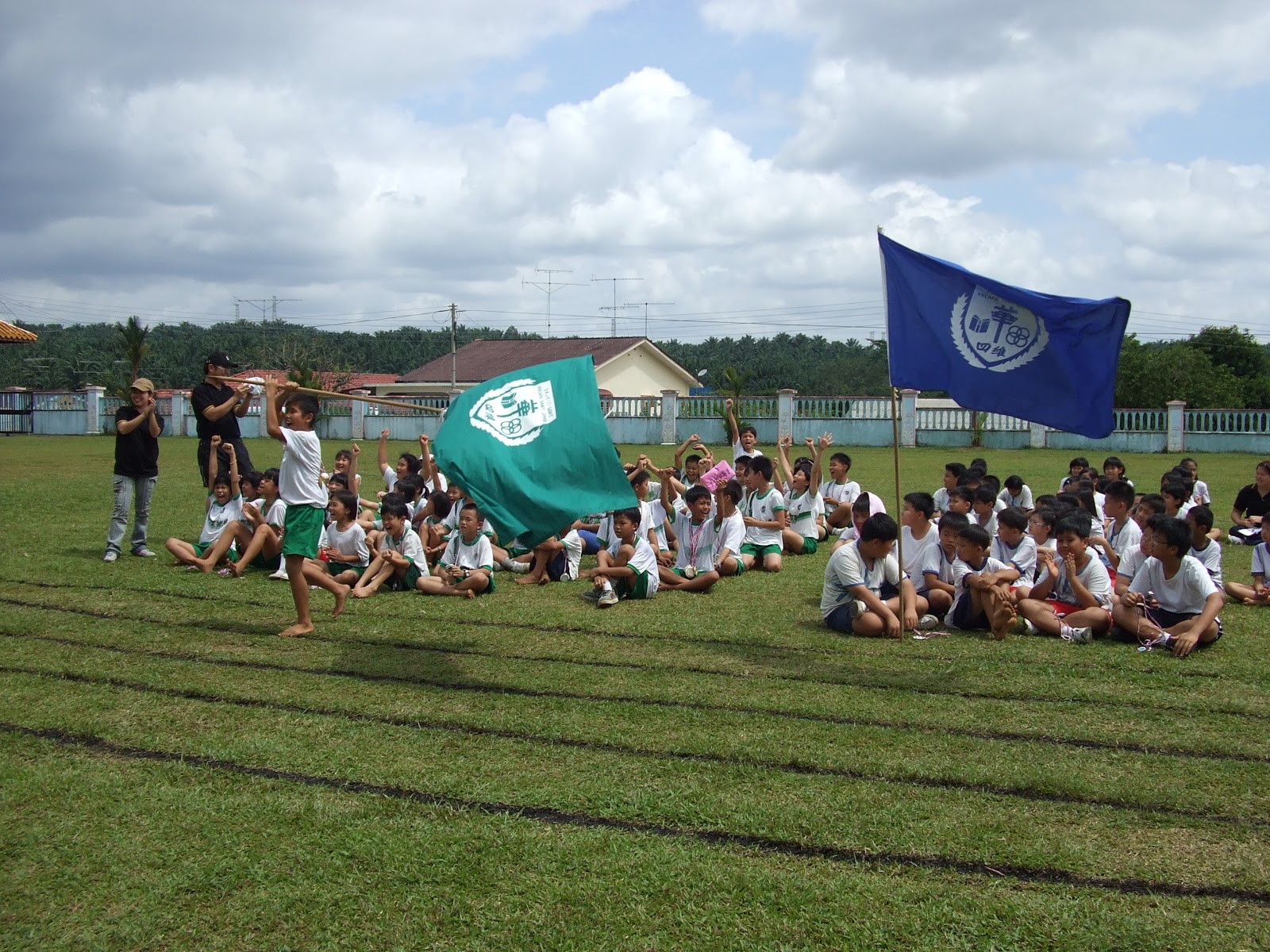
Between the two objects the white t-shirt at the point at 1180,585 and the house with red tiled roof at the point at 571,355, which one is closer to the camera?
the white t-shirt at the point at 1180,585

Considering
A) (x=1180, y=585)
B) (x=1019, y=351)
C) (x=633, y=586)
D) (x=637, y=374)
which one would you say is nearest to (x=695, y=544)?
(x=633, y=586)

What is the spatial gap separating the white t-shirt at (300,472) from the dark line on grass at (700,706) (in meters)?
1.38

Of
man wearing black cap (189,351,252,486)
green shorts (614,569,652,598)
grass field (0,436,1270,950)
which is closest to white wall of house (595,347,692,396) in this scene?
man wearing black cap (189,351,252,486)

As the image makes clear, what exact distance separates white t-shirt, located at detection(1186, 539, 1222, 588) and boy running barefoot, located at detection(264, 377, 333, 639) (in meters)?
7.08

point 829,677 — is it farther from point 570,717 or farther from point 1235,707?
point 1235,707

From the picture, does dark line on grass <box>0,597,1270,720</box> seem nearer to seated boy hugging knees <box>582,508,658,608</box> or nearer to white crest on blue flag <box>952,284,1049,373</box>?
seated boy hugging knees <box>582,508,658,608</box>

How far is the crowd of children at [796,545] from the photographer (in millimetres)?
8406

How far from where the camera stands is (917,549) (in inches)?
378

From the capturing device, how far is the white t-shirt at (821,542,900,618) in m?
8.64

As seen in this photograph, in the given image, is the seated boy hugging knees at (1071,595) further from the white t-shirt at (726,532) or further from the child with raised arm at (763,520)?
the child with raised arm at (763,520)

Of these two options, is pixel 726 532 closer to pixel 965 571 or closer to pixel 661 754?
pixel 965 571

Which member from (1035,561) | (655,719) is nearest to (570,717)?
(655,719)

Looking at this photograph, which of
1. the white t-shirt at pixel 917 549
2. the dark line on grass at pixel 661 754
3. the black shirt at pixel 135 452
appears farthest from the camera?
the black shirt at pixel 135 452

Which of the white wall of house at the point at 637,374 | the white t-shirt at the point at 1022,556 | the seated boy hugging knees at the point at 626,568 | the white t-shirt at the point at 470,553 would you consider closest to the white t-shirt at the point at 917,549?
the white t-shirt at the point at 1022,556
